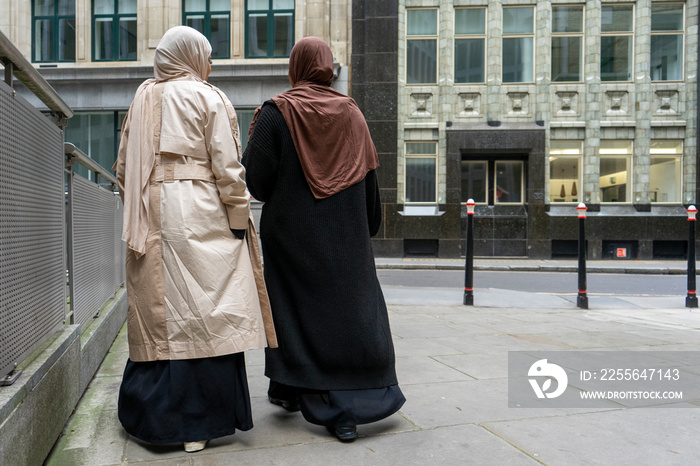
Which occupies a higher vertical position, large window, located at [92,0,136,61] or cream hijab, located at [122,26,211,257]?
large window, located at [92,0,136,61]

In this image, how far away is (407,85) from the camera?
19.3m

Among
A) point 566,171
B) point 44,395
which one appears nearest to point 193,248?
point 44,395

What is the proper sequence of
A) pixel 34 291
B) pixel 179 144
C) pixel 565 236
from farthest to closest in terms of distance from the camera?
pixel 565 236, pixel 179 144, pixel 34 291

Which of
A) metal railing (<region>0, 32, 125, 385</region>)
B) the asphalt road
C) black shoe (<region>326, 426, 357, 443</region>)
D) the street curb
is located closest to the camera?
metal railing (<region>0, 32, 125, 385</region>)

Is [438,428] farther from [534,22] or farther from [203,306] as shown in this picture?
[534,22]

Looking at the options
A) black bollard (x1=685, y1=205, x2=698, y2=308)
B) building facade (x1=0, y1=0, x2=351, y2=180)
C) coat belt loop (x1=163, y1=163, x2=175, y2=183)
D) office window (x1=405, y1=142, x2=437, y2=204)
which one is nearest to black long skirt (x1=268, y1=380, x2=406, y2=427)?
coat belt loop (x1=163, y1=163, x2=175, y2=183)

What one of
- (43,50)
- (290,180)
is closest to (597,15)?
(43,50)

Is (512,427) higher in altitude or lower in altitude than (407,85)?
lower

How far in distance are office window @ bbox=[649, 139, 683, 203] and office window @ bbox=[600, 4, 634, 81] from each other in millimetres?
2525

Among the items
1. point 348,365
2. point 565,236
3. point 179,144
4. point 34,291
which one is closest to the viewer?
point 34,291

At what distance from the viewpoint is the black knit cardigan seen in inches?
119

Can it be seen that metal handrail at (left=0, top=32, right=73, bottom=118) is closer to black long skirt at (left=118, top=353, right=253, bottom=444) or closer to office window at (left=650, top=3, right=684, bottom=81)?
black long skirt at (left=118, top=353, right=253, bottom=444)

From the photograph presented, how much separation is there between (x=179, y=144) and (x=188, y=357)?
98 cm
